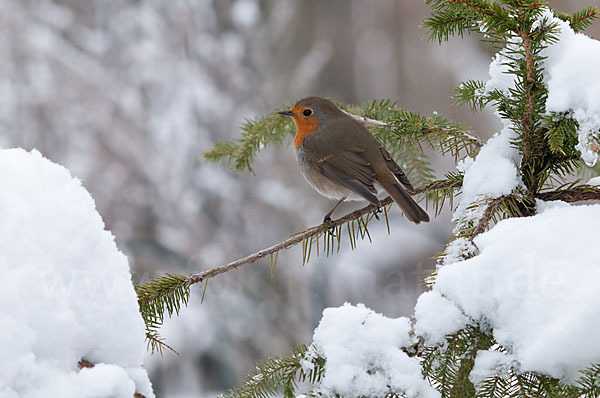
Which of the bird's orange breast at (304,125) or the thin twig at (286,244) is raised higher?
the bird's orange breast at (304,125)

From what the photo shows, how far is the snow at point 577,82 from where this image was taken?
2.83ft

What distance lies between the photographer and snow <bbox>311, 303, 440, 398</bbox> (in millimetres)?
803

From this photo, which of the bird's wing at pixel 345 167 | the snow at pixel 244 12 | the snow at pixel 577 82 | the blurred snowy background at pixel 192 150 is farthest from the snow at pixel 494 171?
the snow at pixel 244 12

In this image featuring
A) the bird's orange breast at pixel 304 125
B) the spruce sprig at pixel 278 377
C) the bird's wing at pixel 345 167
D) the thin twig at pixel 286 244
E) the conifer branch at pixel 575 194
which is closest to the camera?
the spruce sprig at pixel 278 377

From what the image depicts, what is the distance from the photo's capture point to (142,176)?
3.92 meters

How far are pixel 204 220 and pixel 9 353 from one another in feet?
10.9

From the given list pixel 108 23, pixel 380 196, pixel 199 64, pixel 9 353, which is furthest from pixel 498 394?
pixel 108 23

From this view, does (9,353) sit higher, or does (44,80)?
(44,80)

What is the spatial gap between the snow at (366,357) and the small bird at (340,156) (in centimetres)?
87

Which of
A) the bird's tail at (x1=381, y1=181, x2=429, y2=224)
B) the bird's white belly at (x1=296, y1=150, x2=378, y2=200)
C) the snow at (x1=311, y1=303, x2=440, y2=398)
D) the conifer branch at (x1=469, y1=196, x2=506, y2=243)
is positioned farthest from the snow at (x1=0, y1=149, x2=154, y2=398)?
the bird's white belly at (x1=296, y1=150, x2=378, y2=200)

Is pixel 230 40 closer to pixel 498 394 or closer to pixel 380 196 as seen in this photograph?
pixel 380 196

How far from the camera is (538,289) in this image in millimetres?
749

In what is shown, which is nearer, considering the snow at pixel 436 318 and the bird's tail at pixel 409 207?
the snow at pixel 436 318

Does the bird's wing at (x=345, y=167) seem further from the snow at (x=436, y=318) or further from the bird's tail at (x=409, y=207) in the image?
the snow at (x=436, y=318)
